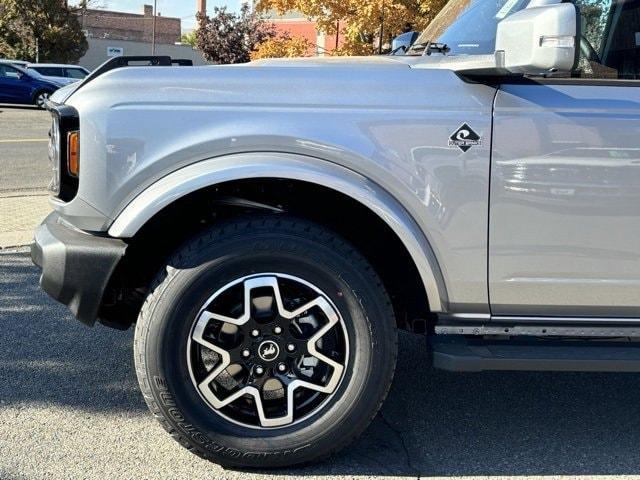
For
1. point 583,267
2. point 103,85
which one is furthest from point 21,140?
point 583,267

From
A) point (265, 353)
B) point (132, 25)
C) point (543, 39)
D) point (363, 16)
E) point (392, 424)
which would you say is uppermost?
point (132, 25)

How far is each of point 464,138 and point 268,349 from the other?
1108 millimetres

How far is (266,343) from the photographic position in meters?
2.88

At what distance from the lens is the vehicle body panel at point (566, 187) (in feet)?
9.00

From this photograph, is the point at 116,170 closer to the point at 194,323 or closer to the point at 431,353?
the point at 194,323

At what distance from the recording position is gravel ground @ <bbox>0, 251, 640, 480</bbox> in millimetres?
3020

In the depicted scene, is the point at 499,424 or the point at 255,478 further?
the point at 499,424

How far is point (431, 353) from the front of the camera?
2.94 m

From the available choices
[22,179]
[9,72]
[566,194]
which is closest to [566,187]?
[566,194]

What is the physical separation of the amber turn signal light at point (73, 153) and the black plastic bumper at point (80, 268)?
0.25 metres

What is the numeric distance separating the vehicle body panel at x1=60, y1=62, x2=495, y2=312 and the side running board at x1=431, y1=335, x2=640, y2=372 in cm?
44

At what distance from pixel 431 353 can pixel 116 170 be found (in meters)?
1.42

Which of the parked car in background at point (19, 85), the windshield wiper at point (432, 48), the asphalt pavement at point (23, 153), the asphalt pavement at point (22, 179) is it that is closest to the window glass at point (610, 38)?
the windshield wiper at point (432, 48)

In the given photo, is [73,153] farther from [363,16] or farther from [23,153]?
[23,153]
